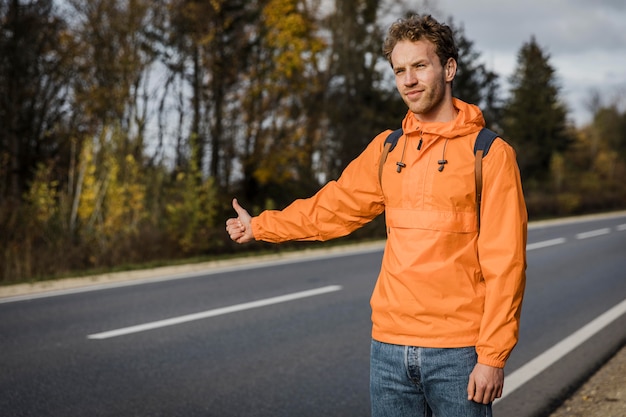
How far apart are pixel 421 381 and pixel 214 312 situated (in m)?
5.86

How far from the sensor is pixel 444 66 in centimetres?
223

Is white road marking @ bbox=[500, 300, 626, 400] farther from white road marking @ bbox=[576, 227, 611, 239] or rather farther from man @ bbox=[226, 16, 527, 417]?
white road marking @ bbox=[576, 227, 611, 239]

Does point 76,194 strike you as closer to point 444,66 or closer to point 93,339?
point 93,339

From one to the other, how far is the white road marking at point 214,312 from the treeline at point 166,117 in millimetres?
5240

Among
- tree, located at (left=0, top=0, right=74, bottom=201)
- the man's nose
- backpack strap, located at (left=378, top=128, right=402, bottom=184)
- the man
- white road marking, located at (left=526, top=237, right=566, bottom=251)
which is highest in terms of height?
tree, located at (left=0, top=0, right=74, bottom=201)

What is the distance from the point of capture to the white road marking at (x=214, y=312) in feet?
22.2

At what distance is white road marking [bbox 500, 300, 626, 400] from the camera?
5285mm

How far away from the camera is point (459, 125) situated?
2.16 m

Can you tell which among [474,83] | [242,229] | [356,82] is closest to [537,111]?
[474,83]

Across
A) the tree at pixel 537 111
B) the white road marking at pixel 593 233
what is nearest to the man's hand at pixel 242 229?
the white road marking at pixel 593 233

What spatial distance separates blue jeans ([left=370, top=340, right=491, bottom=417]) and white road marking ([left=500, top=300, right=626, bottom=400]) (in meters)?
2.95

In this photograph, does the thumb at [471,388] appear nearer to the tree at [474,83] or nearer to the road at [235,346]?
the road at [235,346]

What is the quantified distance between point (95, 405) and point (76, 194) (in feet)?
29.8

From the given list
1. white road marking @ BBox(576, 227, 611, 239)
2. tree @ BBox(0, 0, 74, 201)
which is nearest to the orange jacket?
tree @ BBox(0, 0, 74, 201)
